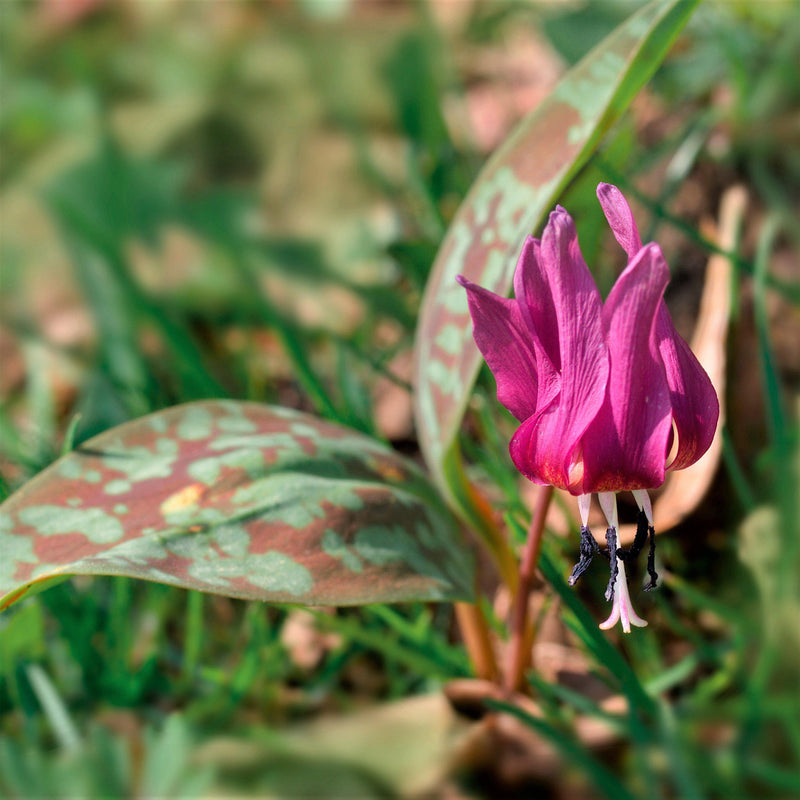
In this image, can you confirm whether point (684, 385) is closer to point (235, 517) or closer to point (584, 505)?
point (584, 505)

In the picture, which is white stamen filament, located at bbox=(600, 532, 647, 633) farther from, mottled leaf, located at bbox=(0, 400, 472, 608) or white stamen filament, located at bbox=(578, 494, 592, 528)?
mottled leaf, located at bbox=(0, 400, 472, 608)

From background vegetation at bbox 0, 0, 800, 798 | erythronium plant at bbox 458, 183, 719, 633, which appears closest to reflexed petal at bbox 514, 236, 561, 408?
erythronium plant at bbox 458, 183, 719, 633

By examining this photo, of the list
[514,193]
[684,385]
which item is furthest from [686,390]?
[514,193]

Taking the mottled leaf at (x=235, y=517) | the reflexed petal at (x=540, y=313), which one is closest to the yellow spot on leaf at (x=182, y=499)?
the mottled leaf at (x=235, y=517)

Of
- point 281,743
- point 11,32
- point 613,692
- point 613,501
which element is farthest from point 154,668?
point 11,32

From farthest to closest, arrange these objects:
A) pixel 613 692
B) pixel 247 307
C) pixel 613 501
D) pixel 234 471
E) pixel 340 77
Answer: pixel 340 77
pixel 247 307
pixel 613 692
pixel 234 471
pixel 613 501

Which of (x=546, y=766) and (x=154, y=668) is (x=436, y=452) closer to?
(x=546, y=766)

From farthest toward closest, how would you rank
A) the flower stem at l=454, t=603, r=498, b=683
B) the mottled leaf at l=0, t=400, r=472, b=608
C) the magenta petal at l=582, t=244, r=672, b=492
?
the flower stem at l=454, t=603, r=498, b=683
the mottled leaf at l=0, t=400, r=472, b=608
the magenta petal at l=582, t=244, r=672, b=492
